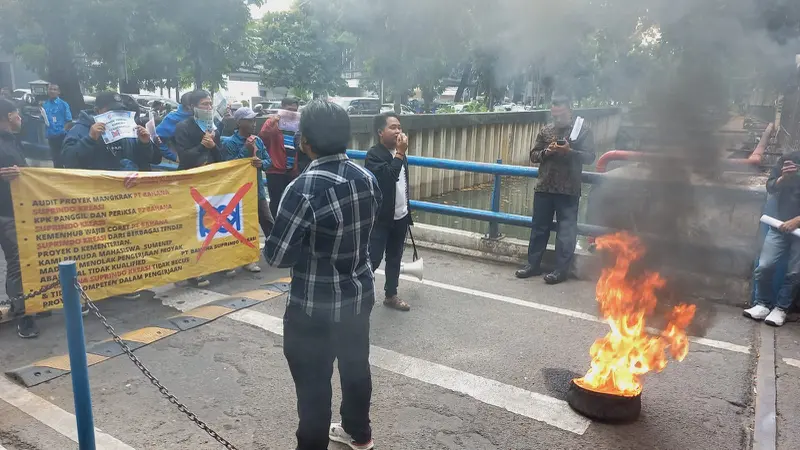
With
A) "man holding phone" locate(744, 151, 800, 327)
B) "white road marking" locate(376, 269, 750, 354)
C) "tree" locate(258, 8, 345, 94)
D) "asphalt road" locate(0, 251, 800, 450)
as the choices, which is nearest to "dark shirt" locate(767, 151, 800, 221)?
"man holding phone" locate(744, 151, 800, 327)

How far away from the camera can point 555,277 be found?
591 cm

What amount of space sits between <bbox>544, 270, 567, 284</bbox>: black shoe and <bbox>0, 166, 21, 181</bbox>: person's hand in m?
4.87

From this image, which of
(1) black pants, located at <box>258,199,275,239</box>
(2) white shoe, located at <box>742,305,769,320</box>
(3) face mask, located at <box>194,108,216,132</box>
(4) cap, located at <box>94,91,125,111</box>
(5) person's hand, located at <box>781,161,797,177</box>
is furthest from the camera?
(1) black pants, located at <box>258,199,275,239</box>

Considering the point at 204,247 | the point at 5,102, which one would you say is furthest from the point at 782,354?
the point at 5,102

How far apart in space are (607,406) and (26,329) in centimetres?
435

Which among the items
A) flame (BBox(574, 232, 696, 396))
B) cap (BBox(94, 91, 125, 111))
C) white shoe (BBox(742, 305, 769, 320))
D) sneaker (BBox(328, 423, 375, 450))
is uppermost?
cap (BBox(94, 91, 125, 111))

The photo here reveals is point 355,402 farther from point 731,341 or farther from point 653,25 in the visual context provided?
point 731,341

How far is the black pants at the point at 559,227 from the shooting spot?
19.6 ft

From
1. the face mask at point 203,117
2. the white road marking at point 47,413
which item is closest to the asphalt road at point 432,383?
the white road marking at point 47,413

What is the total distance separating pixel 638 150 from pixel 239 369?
12.2 feet

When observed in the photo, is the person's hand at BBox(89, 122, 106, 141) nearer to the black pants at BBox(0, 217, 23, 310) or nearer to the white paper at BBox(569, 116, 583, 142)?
the black pants at BBox(0, 217, 23, 310)

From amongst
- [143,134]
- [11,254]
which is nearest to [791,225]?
[143,134]

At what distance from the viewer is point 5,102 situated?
4.43 m

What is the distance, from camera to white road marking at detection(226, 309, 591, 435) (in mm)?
3395
